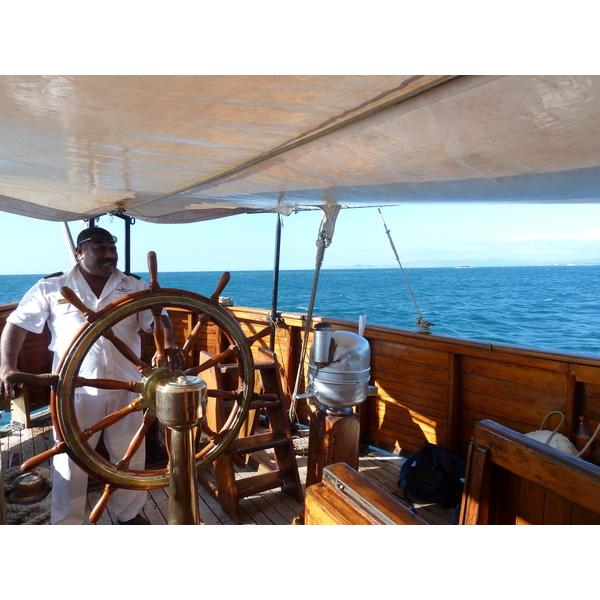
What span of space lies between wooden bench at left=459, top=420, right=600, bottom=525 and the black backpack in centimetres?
119

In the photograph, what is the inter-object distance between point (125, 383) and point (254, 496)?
3.84 feet

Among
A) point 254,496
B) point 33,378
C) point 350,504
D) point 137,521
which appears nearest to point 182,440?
point 350,504

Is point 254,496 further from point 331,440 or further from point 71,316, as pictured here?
point 71,316

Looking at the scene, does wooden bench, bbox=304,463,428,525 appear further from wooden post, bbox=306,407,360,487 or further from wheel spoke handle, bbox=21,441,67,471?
wooden post, bbox=306,407,360,487

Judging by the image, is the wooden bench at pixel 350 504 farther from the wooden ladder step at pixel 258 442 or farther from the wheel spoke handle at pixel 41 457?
the wooden ladder step at pixel 258 442

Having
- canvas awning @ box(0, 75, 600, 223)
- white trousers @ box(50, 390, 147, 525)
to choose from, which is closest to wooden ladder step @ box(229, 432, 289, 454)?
white trousers @ box(50, 390, 147, 525)

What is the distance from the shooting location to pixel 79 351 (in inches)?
45.1

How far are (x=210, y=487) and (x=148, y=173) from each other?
4.87 ft

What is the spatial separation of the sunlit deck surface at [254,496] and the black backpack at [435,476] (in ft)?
0.18

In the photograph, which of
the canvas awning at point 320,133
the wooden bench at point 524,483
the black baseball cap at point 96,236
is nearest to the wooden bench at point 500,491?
the wooden bench at point 524,483

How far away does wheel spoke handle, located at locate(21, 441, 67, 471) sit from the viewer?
1080 millimetres

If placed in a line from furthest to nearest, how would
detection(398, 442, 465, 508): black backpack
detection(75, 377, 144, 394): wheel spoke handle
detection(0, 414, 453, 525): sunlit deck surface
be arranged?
detection(398, 442, 465, 508): black backpack
detection(0, 414, 453, 525): sunlit deck surface
detection(75, 377, 144, 394): wheel spoke handle
